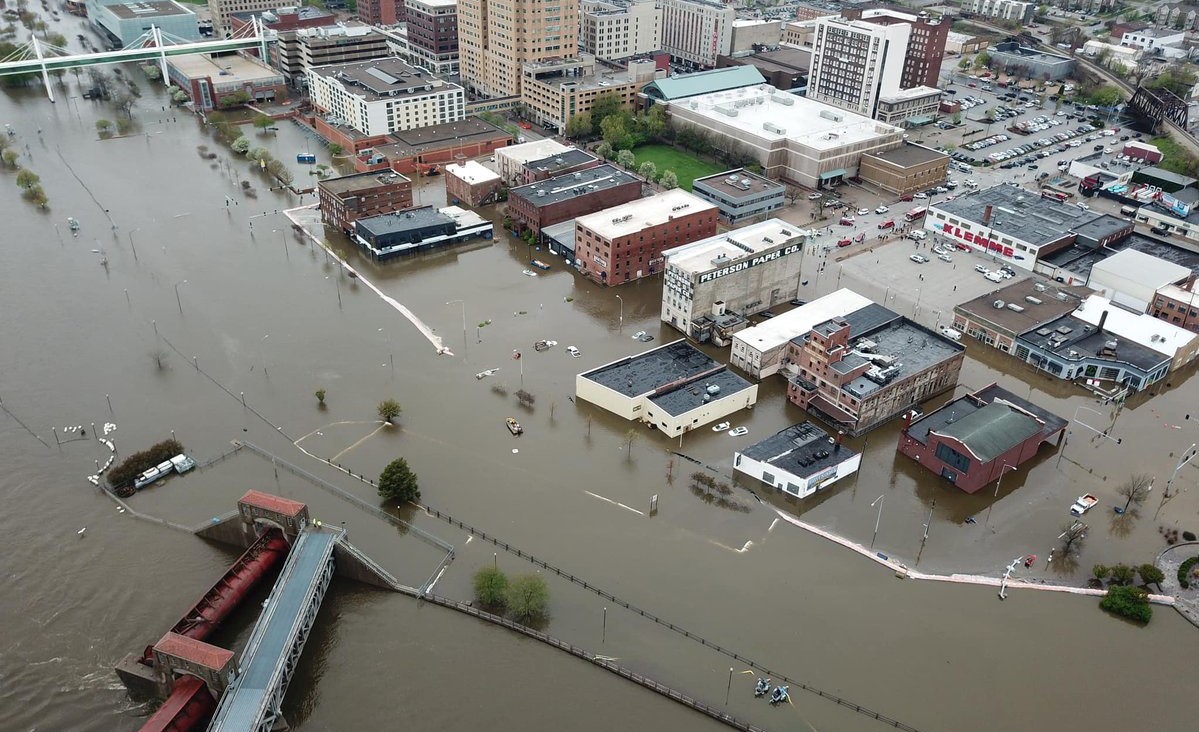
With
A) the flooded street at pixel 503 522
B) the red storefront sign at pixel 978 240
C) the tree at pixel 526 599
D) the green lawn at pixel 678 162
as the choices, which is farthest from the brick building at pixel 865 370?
the green lawn at pixel 678 162

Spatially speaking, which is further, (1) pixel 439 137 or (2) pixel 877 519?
A: (1) pixel 439 137

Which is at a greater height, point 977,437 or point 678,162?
point 977,437

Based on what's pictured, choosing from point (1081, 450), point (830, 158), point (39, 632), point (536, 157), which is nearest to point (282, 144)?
point (536, 157)

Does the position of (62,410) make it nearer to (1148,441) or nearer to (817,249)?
(817,249)

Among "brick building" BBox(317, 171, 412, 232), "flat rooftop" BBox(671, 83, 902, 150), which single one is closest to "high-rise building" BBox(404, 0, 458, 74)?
"flat rooftop" BBox(671, 83, 902, 150)

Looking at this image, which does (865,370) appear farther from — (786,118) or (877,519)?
(786,118)

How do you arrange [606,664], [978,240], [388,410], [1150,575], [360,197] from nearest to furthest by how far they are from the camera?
[606,664], [1150,575], [388,410], [978,240], [360,197]

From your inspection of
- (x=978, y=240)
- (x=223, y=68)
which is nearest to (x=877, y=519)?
(x=978, y=240)
